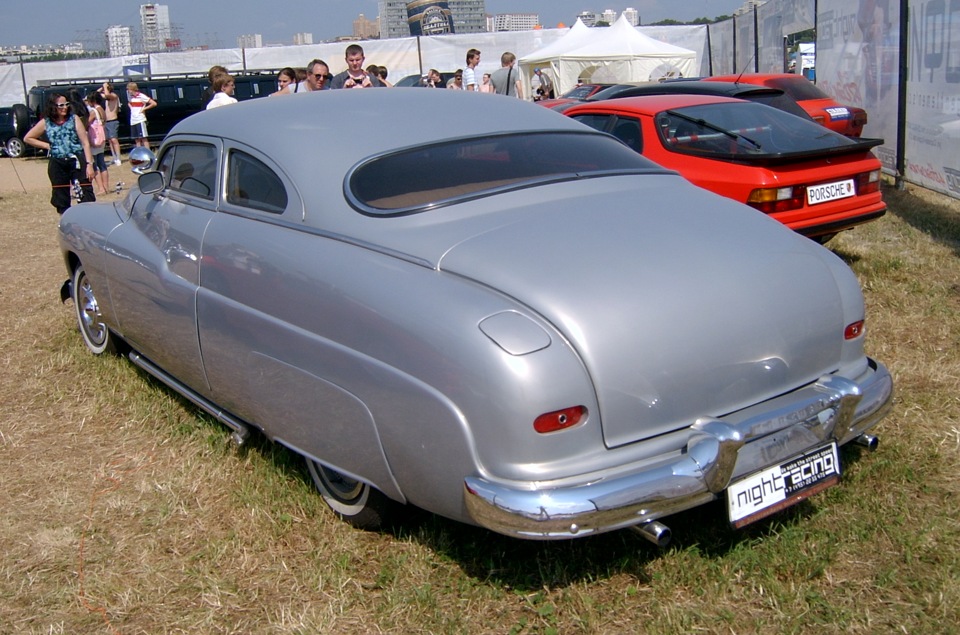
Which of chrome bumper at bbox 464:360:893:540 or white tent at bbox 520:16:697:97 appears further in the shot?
white tent at bbox 520:16:697:97

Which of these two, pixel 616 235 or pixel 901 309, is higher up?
pixel 616 235

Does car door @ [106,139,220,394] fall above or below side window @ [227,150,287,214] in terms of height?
below

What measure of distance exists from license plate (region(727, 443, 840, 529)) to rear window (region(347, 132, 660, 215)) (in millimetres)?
1293

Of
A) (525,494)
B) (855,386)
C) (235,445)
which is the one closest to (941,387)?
(855,386)

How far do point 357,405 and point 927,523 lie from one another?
196cm

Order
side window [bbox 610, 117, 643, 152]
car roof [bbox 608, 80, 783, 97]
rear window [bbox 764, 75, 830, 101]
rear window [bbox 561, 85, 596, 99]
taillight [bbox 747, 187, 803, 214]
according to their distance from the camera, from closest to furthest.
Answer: taillight [bbox 747, 187, 803, 214] → side window [bbox 610, 117, 643, 152] → car roof [bbox 608, 80, 783, 97] → rear window [bbox 764, 75, 830, 101] → rear window [bbox 561, 85, 596, 99]

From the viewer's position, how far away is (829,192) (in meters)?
5.64

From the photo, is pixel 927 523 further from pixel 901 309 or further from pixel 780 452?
pixel 901 309

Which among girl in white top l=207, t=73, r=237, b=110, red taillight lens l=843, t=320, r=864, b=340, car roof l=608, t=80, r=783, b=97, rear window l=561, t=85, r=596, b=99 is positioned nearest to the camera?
red taillight lens l=843, t=320, r=864, b=340

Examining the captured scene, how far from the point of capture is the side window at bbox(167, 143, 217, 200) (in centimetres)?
370

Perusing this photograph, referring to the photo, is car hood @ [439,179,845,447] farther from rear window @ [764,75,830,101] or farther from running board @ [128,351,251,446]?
rear window @ [764,75,830,101]

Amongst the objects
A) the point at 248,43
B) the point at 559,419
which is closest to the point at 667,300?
the point at 559,419

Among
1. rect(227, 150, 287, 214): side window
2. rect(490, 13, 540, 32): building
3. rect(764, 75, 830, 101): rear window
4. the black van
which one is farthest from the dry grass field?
rect(490, 13, 540, 32): building

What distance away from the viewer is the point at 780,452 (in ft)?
8.59
